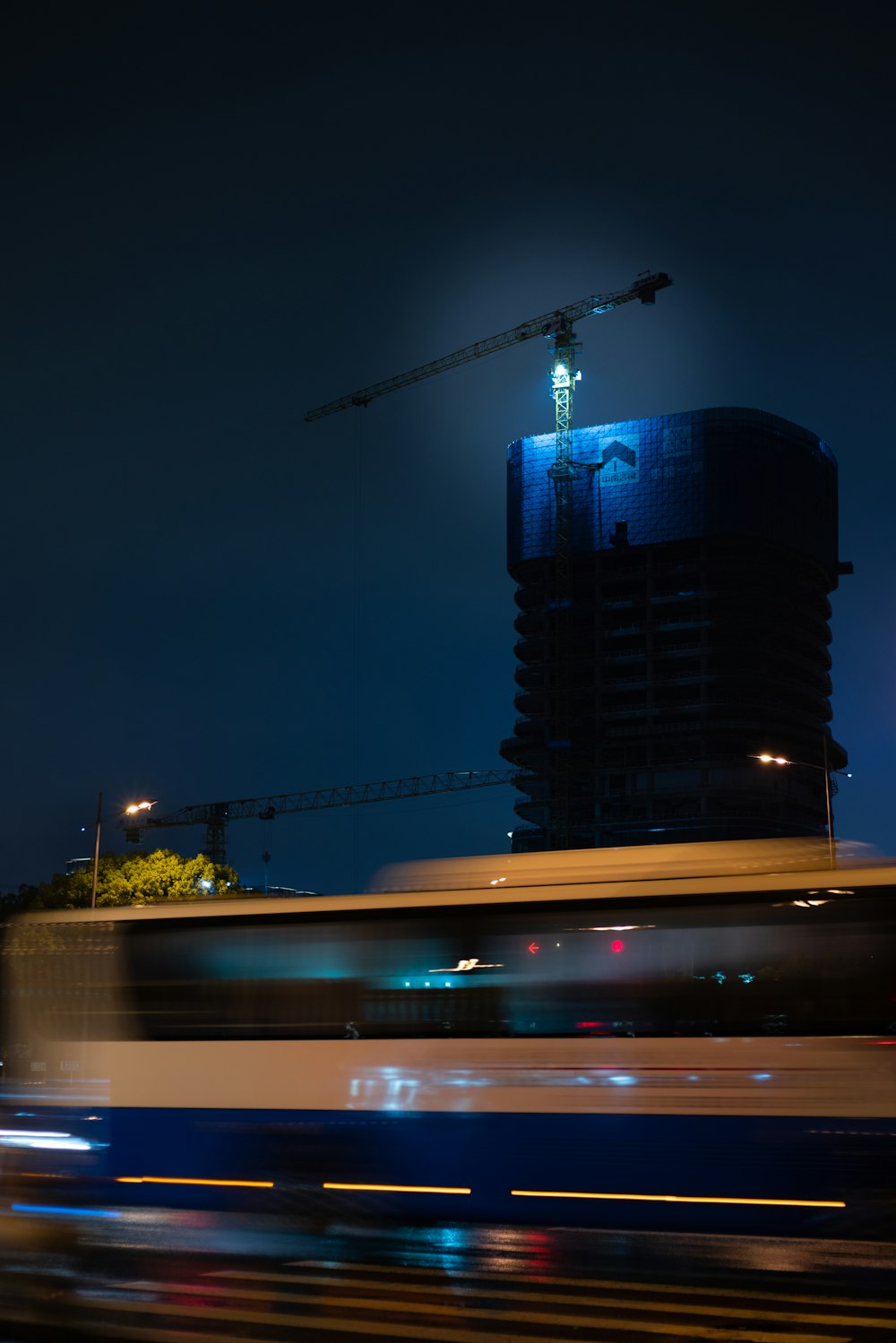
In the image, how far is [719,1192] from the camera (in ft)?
41.0

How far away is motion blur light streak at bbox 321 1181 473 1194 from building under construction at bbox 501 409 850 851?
12707 cm

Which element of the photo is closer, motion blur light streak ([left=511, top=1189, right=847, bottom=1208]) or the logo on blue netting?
motion blur light streak ([left=511, top=1189, right=847, bottom=1208])

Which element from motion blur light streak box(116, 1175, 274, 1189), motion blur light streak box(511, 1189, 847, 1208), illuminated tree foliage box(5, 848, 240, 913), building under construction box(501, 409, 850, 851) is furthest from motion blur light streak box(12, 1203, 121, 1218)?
building under construction box(501, 409, 850, 851)

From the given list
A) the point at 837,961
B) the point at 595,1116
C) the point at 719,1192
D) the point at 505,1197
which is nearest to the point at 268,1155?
the point at 505,1197

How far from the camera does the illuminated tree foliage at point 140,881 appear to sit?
61.7 meters

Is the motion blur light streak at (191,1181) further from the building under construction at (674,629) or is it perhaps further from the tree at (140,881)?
the building under construction at (674,629)

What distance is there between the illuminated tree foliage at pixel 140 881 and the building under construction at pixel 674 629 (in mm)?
78703

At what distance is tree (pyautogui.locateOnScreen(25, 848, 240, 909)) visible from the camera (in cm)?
6166

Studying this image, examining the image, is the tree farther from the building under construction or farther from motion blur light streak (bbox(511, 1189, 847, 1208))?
the building under construction

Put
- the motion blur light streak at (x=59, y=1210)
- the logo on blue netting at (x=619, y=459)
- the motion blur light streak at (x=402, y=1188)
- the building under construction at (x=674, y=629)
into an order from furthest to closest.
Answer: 1. the logo on blue netting at (x=619, y=459)
2. the building under construction at (x=674, y=629)
3. the motion blur light streak at (x=59, y=1210)
4. the motion blur light streak at (x=402, y=1188)

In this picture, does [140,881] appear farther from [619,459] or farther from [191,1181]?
[619,459]

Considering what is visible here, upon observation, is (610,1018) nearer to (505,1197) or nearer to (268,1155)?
(505,1197)

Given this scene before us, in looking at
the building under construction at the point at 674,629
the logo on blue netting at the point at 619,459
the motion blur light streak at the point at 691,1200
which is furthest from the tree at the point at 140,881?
the logo on blue netting at the point at 619,459

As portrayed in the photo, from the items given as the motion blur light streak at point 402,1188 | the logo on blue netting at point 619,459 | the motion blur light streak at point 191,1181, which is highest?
the logo on blue netting at point 619,459
